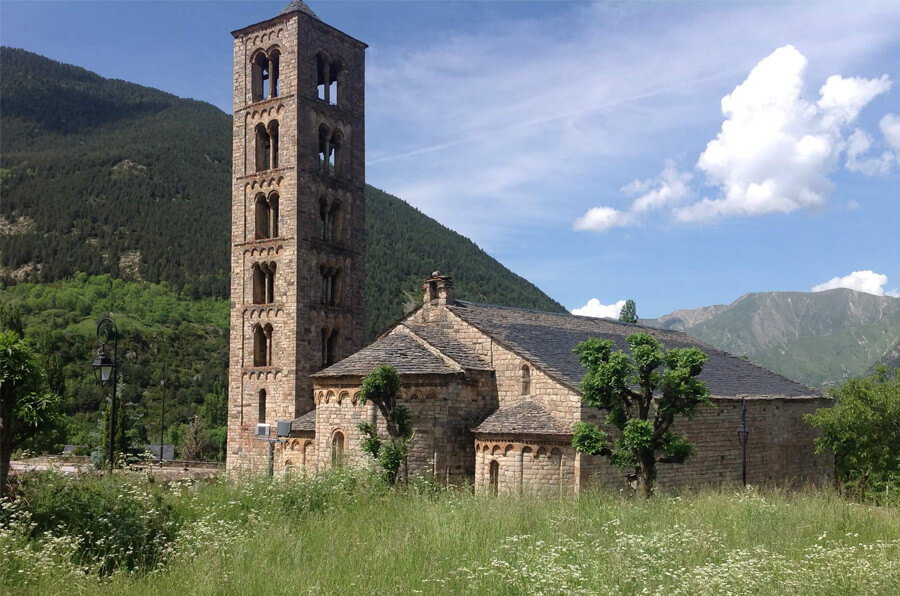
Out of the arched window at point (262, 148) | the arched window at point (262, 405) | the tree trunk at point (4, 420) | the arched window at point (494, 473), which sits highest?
the arched window at point (262, 148)

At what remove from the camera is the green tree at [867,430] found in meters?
25.8

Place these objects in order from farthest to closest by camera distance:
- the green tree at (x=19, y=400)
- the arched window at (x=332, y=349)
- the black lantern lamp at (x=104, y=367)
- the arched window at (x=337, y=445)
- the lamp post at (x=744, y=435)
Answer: the arched window at (x=332, y=349)
the lamp post at (x=744, y=435)
the arched window at (x=337, y=445)
the black lantern lamp at (x=104, y=367)
the green tree at (x=19, y=400)

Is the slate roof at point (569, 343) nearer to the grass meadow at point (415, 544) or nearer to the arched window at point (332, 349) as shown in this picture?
the arched window at point (332, 349)

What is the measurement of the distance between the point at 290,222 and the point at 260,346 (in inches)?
198

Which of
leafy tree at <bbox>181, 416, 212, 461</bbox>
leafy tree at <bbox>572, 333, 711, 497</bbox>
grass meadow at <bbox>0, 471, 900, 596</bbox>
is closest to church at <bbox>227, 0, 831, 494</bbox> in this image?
leafy tree at <bbox>572, 333, 711, 497</bbox>

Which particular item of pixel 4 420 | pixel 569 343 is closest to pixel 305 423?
pixel 569 343

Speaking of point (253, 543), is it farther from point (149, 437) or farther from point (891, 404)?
point (149, 437)

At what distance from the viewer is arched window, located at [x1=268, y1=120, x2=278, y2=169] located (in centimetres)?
3019

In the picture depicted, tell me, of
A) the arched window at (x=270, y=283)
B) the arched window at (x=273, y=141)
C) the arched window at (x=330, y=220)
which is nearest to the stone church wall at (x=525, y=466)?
the arched window at (x=270, y=283)

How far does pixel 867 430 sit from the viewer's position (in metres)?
26.4

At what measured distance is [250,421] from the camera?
2966cm

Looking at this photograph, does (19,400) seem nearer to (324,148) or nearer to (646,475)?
(646,475)

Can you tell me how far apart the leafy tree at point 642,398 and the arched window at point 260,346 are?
15799 millimetres

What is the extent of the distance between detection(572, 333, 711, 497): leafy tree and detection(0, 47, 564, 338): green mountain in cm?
6118
